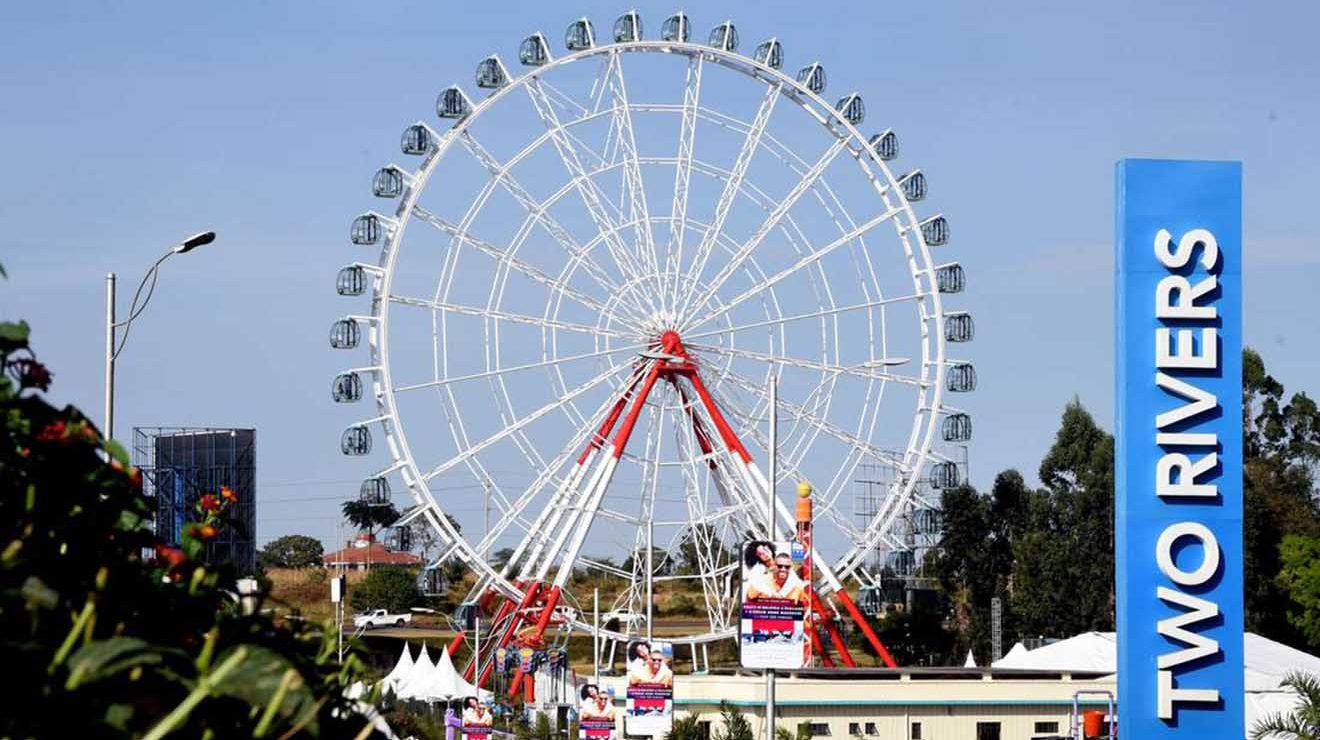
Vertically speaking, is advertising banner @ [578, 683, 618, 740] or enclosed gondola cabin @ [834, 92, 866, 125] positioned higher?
enclosed gondola cabin @ [834, 92, 866, 125]

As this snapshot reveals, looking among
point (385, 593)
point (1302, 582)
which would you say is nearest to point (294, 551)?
point (385, 593)

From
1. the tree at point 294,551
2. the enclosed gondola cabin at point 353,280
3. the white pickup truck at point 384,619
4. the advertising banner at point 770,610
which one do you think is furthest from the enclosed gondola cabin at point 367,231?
the tree at point 294,551

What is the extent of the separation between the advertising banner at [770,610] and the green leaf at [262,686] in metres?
23.2

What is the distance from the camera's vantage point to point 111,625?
345 inches

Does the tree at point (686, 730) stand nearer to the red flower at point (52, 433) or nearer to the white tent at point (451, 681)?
the white tent at point (451, 681)

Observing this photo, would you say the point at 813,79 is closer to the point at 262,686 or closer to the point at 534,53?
the point at 534,53

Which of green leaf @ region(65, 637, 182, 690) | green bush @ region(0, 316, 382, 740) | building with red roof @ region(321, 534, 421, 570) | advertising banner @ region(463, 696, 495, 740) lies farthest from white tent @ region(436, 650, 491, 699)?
building with red roof @ region(321, 534, 421, 570)

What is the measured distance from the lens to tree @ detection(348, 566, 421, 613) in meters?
124

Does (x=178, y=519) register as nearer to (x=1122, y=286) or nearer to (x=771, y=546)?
(x=771, y=546)

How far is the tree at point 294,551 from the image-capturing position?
157m

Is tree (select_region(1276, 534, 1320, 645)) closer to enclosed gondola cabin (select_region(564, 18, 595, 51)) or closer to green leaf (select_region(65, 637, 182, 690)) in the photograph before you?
enclosed gondola cabin (select_region(564, 18, 595, 51))

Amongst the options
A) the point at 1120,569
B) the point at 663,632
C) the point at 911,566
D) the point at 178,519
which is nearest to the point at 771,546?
the point at 1120,569

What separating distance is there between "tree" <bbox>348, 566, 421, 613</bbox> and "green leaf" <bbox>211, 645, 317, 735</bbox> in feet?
379

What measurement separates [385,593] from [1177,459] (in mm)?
99365
